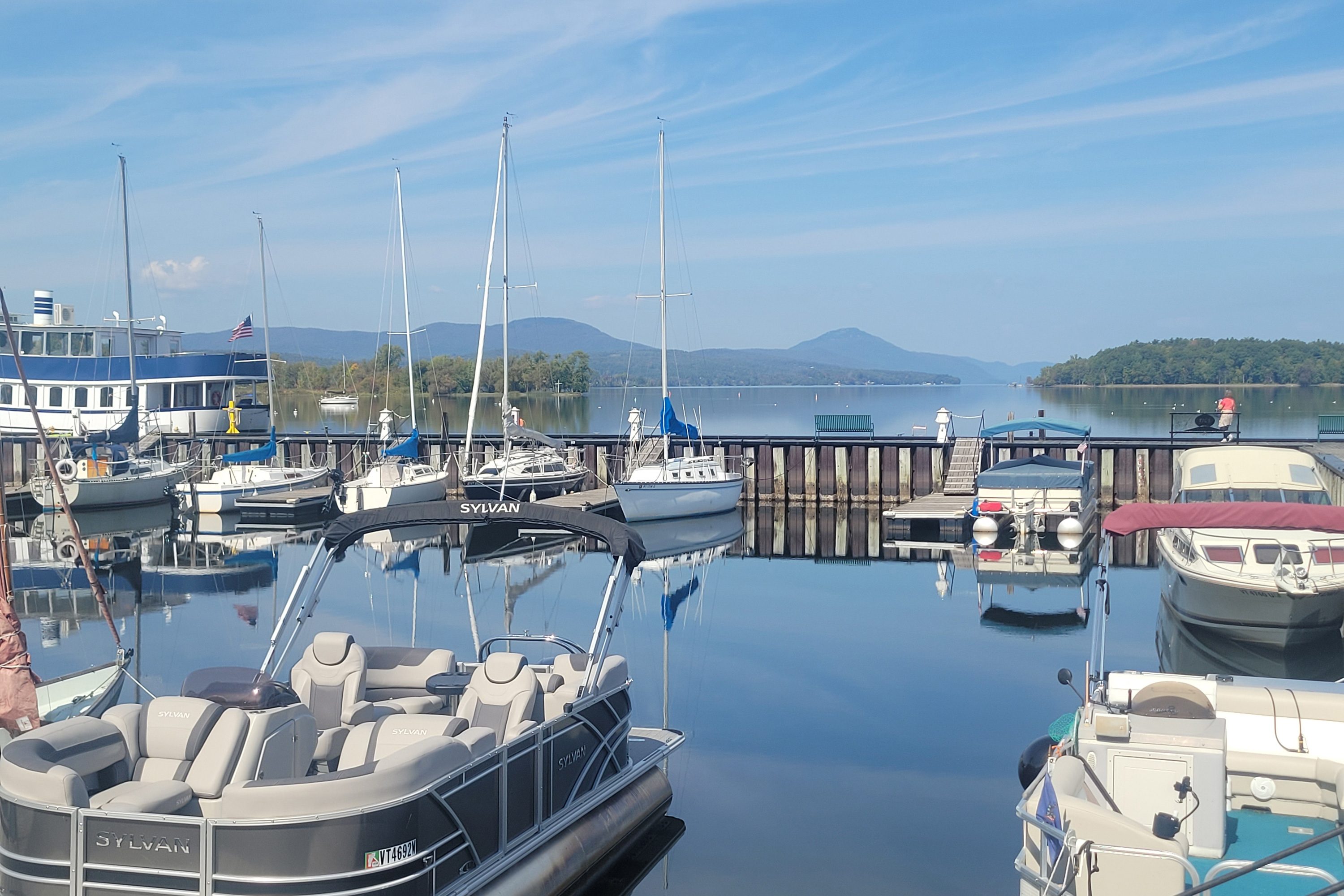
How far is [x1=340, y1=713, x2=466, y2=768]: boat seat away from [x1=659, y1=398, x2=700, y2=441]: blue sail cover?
27717 millimetres

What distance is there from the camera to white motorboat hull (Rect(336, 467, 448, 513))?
35.6 meters

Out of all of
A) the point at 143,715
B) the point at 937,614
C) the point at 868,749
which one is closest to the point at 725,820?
the point at 868,749

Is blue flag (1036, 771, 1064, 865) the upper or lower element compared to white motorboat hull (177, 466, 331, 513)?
upper

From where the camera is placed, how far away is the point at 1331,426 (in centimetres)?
4400

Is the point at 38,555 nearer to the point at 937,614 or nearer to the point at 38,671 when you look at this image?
the point at 38,671

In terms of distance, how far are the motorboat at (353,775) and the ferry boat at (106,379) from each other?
39.2 metres

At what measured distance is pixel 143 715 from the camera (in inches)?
331

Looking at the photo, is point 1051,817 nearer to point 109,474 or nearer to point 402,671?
point 402,671

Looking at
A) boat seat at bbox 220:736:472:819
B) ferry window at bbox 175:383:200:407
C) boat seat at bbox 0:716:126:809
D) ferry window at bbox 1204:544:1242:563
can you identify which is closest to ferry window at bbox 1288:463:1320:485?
ferry window at bbox 1204:544:1242:563

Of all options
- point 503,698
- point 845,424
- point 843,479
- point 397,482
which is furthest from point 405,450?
point 503,698

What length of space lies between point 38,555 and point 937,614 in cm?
2308

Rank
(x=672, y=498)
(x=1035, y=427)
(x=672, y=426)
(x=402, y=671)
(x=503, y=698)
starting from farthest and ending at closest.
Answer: (x=672, y=426) < (x=1035, y=427) < (x=672, y=498) < (x=402, y=671) < (x=503, y=698)

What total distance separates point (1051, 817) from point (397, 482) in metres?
31.5

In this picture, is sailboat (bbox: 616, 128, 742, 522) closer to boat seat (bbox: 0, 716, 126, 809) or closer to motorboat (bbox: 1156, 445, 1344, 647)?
motorboat (bbox: 1156, 445, 1344, 647)
